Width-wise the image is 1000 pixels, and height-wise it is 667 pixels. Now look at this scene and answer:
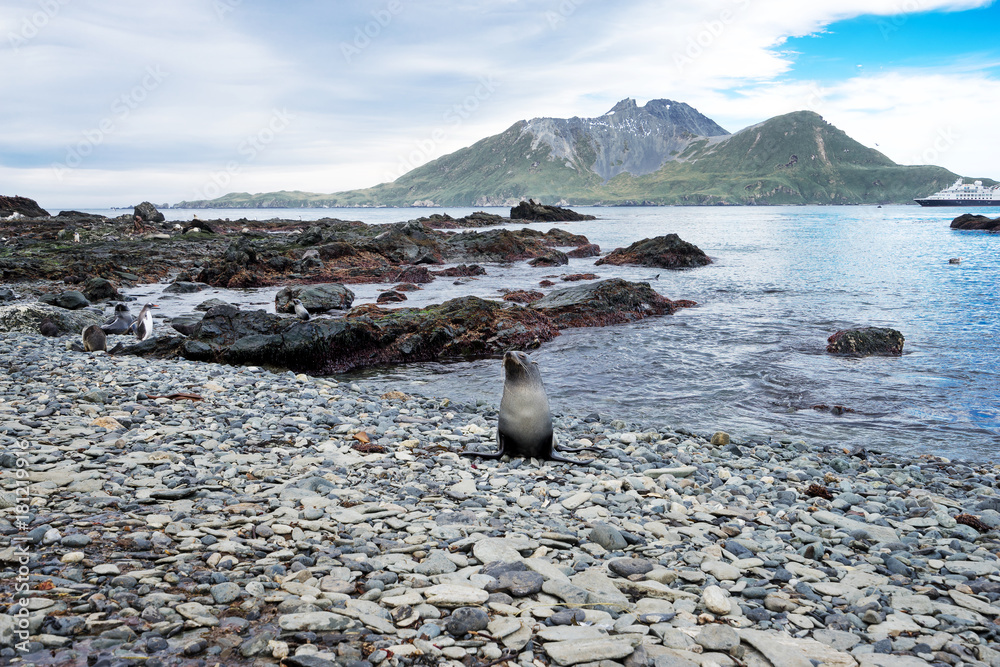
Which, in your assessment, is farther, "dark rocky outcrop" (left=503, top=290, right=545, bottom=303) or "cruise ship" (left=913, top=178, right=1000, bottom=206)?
"cruise ship" (left=913, top=178, right=1000, bottom=206)

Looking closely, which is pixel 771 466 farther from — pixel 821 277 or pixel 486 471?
pixel 821 277

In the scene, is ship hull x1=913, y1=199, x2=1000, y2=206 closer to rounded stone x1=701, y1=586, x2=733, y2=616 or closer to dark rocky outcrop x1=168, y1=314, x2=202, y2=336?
dark rocky outcrop x1=168, y1=314, x2=202, y2=336

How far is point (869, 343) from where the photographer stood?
16.0 m

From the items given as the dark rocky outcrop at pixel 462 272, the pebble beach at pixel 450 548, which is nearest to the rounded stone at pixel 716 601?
the pebble beach at pixel 450 548

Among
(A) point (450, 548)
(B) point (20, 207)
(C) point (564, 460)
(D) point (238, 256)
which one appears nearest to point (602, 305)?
(C) point (564, 460)

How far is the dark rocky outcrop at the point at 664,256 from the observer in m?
38.9

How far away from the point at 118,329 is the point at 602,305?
15610 millimetres

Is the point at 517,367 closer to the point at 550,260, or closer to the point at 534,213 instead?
the point at 550,260

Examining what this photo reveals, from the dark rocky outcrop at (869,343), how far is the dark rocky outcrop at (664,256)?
74.5 feet

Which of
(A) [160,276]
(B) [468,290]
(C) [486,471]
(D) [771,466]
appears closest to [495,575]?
(C) [486,471]

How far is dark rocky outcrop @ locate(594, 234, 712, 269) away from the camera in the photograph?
128ft

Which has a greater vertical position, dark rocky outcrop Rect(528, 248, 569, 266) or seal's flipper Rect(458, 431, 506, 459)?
dark rocky outcrop Rect(528, 248, 569, 266)

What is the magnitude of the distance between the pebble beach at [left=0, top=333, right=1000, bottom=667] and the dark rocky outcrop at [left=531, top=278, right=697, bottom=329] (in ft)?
39.5

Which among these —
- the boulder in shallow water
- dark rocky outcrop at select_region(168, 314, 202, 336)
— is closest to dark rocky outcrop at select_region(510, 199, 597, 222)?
dark rocky outcrop at select_region(168, 314, 202, 336)
